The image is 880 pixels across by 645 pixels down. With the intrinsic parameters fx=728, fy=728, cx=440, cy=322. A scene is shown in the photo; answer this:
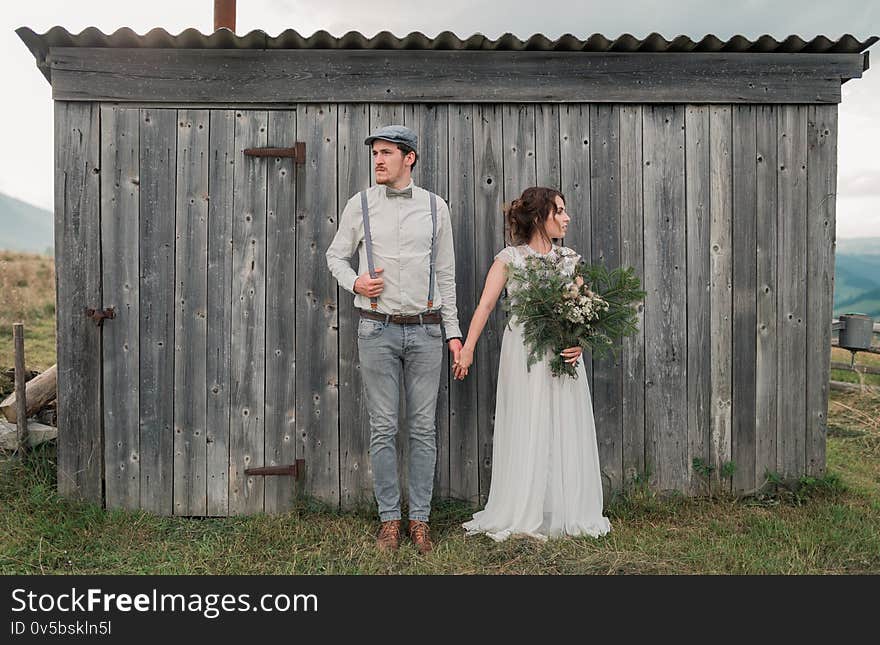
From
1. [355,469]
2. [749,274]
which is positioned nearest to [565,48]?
[749,274]

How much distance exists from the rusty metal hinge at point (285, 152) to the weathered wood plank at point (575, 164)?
1.69 m

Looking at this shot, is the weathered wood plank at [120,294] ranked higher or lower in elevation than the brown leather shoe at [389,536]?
higher

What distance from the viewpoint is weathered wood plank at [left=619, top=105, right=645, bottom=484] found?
15.9 ft

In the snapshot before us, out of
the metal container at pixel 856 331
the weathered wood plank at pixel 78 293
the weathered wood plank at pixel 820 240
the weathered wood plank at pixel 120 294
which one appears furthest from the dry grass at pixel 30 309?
the metal container at pixel 856 331

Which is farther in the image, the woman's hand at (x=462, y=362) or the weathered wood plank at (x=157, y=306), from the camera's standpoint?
the weathered wood plank at (x=157, y=306)

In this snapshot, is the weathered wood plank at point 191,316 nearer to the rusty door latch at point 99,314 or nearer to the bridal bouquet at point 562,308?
the rusty door latch at point 99,314

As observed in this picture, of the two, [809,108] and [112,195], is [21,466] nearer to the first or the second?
[112,195]

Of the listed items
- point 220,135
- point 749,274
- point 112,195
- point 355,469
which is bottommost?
point 355,469

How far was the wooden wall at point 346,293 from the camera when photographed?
471 centimetres

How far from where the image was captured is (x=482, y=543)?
420 cm

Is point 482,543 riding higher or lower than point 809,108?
lower

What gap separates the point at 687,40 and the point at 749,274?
1587mm

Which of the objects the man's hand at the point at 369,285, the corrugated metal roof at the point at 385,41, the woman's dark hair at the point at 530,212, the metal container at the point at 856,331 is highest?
the corrugated metal roof at the point at 385,41

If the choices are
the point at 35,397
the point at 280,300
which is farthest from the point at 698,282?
the point at 35,397
